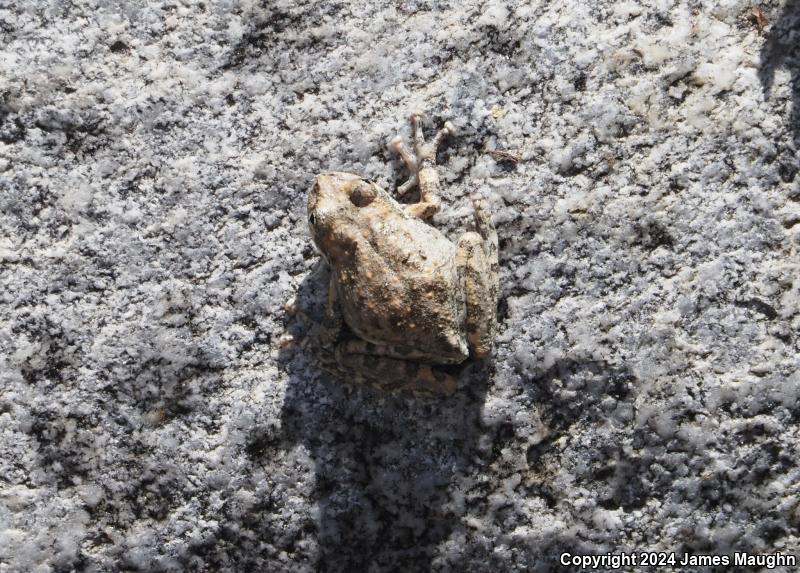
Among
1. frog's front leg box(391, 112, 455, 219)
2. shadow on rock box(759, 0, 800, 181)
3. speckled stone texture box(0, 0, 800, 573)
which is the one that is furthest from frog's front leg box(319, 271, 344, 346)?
shadow on rock box(759, 0, 800, 181)

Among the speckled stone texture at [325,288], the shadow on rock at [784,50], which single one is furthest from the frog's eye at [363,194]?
the shadow on rock at [784,50]

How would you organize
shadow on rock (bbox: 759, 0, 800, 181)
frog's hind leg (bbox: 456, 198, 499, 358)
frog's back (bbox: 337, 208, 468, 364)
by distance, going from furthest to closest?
shadow on rock (bbox: 759, 0, 800, 181) → frog's hind leg (bbox: 456, 198, 499, 358) → frog's back (bbox: 337, 208, 468, 364)

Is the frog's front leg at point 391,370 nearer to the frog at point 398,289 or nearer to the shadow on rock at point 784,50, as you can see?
the frog at point 398,289

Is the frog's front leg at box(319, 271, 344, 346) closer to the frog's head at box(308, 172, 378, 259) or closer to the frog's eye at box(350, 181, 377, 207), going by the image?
the frog's head at box(308, 172, 378, 259)

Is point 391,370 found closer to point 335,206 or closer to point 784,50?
point 335,206

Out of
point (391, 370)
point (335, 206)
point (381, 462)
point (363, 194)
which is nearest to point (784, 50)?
point (363, 194)

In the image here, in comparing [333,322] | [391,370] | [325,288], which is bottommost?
[391,370]
